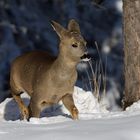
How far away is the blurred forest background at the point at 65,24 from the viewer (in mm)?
14992

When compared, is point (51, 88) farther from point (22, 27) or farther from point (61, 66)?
point (22, 27)

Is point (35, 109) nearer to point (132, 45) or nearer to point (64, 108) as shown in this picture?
point (132, 45)

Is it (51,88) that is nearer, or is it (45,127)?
(45,127)

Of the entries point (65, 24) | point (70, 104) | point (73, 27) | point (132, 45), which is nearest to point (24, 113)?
point (70, 104)

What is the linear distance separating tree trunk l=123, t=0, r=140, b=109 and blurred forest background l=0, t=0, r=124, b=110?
632 centimetres

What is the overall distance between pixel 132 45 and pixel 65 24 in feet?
25.5

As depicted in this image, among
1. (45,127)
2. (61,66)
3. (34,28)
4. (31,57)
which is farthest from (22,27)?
(45,127)

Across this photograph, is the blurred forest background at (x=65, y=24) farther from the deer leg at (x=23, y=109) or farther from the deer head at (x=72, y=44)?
the deer head at (x=72, y=44)

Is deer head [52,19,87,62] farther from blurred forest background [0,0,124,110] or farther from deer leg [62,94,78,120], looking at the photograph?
blurred forest background [0,0,124,110]

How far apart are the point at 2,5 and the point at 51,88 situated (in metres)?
8.55

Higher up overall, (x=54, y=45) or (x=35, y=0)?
(x=35, y=0)

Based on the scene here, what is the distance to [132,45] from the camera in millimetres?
8016

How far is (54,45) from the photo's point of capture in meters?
15.2

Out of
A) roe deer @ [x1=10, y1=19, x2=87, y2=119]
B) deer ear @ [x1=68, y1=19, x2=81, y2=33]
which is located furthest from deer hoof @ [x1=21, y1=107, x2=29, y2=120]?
deer ear @ [x1=68, y1=19, x2=81, y2=33]
